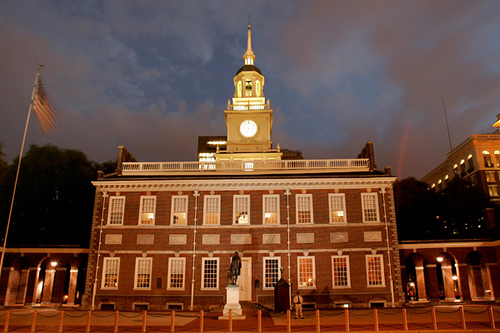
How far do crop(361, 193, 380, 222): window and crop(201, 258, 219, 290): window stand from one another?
11848mm

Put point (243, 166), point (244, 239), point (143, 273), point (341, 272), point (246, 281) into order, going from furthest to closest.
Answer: point (243, 166)
point (244, 239)
point (143, 273)
point (341, 272)
point (246, 281)

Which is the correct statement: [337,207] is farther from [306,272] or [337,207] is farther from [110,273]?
[110,273]

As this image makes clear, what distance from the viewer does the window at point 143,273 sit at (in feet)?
96.6

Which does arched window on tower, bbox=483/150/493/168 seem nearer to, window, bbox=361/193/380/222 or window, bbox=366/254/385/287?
window, bbox=361/193/380/222

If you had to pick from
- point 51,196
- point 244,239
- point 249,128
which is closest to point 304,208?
point 244,239

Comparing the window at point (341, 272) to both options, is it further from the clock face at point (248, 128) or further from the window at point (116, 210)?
the clock face at point (248, 128)

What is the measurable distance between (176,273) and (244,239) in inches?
223

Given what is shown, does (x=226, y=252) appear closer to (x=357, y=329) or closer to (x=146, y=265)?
(x=146, y=265)

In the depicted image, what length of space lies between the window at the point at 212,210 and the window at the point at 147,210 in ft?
13.4

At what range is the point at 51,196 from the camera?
46531 mm

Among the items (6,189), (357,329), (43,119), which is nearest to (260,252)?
(357,329)

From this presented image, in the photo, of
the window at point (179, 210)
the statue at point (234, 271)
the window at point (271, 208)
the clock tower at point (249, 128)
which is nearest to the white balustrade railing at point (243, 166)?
the window at point (179, 210)

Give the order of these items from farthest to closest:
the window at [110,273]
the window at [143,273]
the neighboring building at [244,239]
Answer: the window at [110,273] < the window at [143,273] < the neighboring building at [244,239]

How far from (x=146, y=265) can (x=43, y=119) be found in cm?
1293
